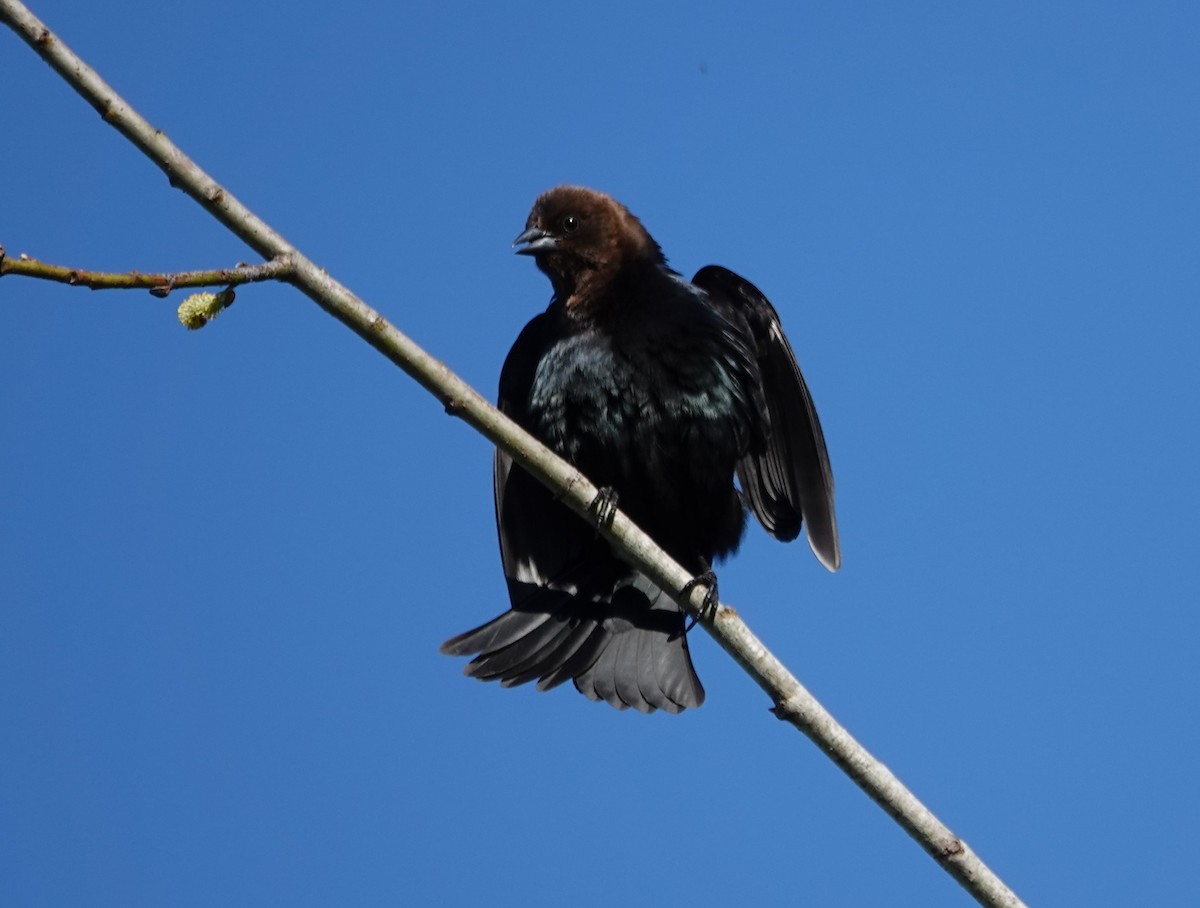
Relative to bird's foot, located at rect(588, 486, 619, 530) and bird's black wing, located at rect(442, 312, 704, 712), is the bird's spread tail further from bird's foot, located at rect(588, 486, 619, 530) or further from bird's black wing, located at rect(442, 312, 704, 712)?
bird's foot, located at rect(588, 486, 619, 530)

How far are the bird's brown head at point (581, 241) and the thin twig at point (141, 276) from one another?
244 centimetres

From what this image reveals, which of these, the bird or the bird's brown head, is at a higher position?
the bird's brown head

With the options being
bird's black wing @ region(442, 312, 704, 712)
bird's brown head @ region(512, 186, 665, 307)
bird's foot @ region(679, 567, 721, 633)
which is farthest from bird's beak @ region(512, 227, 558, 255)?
bird's foot @ region(679, 567, 721, 633)

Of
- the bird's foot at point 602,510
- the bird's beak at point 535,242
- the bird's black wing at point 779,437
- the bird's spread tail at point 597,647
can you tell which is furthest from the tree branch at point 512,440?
the bird's beak at point 535,242

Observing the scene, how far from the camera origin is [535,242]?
4965mm

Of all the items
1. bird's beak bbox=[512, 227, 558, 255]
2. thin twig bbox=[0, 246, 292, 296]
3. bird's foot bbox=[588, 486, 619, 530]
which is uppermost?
bird's beak bbox=[512, 227, 558, 255]

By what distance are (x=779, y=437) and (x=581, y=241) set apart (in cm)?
98

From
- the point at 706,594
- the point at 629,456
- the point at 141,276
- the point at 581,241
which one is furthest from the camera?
the point at 581,241

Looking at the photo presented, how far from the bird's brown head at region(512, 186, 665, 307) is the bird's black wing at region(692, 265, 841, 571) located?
0.97 feet

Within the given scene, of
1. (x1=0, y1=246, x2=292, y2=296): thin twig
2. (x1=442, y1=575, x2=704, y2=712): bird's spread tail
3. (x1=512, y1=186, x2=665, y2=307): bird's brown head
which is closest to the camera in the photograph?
(x1=0, y1=246, x2=292, y2=296): thin twig

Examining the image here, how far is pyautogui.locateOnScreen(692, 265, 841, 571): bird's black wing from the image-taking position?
4.92m

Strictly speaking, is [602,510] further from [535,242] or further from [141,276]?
[535,242]

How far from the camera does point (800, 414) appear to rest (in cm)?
504

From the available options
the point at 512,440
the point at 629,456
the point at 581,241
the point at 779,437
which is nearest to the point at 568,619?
the point at 629,456
